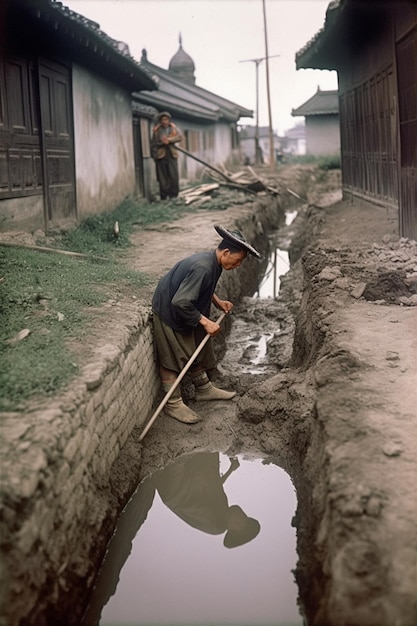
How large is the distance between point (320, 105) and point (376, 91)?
27.5m

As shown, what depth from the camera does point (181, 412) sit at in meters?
5.86

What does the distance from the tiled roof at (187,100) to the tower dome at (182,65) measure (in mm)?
1194

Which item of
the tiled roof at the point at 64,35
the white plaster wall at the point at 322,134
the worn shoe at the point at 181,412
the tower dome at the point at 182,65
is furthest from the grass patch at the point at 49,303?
the white plaster wall at the point at 322,134

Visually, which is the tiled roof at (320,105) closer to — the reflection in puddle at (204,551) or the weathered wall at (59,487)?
the reflection in puddle at (204,551)

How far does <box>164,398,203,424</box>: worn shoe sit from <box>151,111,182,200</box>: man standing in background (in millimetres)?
10509

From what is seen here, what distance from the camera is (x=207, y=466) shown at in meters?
5.38

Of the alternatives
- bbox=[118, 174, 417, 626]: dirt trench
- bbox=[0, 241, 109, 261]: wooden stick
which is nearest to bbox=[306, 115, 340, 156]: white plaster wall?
bbox=[118, 174, 417, 626]: dirt trench

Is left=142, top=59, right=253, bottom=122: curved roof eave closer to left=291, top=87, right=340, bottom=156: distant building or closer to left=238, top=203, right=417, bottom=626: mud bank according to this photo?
left=291, top=87, right=340, bottom=156: distant building

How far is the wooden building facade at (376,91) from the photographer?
27.9ft

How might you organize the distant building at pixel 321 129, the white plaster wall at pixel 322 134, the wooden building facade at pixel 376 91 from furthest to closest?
the white plaster wall at pixel 322 134 < the distant building at pixel 321 129 < the wooden building facade at pixel 376 91

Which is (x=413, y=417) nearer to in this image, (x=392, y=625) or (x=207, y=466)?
A: (x=392, y=625)

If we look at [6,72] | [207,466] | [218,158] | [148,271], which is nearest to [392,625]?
[207,466]

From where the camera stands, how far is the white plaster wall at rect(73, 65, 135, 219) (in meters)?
11.1

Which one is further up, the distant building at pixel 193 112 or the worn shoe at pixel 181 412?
the distant building at pixel 193 112
